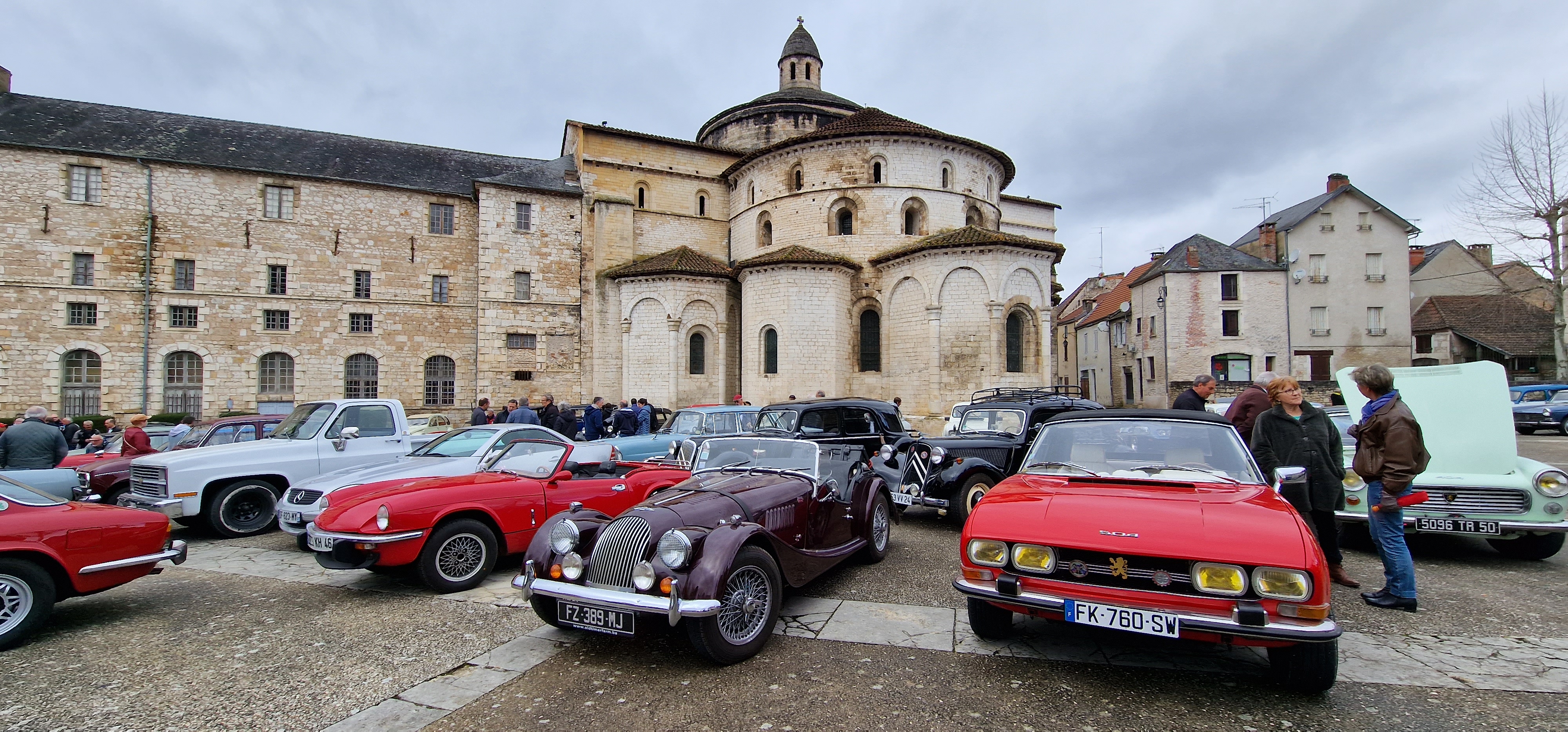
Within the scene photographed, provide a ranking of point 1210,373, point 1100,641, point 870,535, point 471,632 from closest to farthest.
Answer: point 1100,641 → point 471,632 → point 870,535 → point 1210,373

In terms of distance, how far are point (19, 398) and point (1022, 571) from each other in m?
29.8

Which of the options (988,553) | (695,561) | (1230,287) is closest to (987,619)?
(988,553)

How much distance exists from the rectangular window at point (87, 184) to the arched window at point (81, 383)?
4899mm

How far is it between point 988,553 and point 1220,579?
3.61 ft

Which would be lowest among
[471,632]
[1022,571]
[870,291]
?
[471,632]

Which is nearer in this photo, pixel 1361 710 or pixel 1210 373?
pixel 1361 710

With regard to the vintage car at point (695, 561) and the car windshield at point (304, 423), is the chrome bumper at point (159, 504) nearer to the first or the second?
the car windshield at point (304, 423)

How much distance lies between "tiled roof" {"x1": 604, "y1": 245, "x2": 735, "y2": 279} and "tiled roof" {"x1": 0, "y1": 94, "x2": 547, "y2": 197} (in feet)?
22.4

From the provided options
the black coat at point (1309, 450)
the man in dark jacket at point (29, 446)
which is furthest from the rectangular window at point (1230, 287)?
the man in dark jacket at point (29, 446)

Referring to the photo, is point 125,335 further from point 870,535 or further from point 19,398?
point 870,535

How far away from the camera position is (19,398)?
2017 centimetres

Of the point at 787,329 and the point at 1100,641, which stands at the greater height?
the point at 787,329

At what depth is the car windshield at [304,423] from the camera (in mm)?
8406

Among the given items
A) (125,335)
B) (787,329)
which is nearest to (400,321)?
(125,335)
